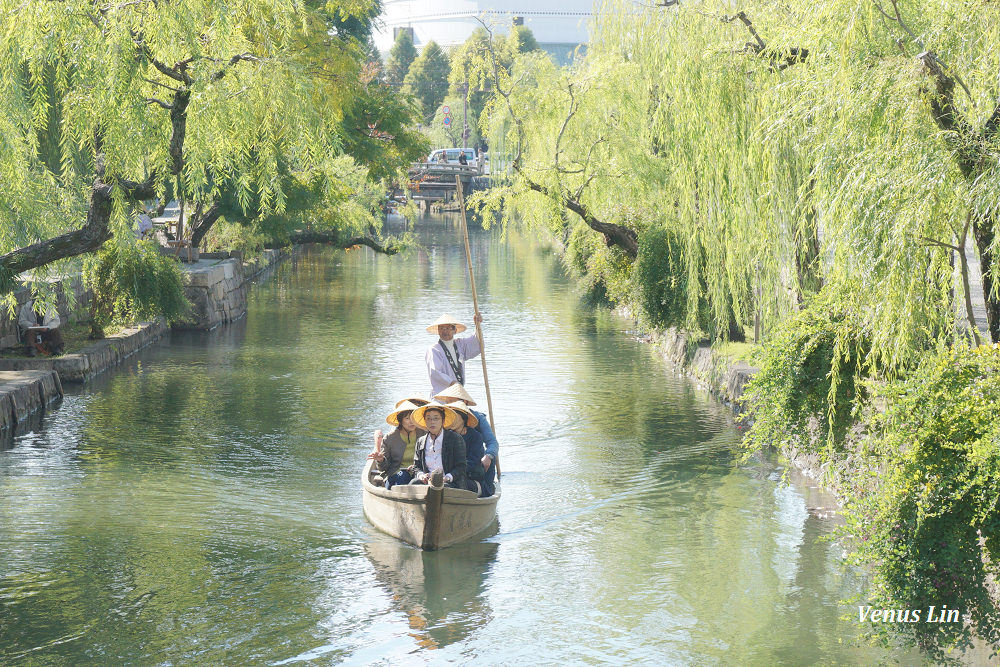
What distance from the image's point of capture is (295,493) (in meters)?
12.5

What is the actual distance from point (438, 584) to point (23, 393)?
26.7 ft

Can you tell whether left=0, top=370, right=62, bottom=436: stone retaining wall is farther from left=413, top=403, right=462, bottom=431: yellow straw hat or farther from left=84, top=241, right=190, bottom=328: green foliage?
left=413, top=403, right=462, bottom=431: yellow straw hat

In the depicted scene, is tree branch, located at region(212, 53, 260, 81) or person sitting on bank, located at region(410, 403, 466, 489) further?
tree branch, located at region(212, 53, 260, 81)

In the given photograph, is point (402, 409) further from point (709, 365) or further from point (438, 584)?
point (709, 365)

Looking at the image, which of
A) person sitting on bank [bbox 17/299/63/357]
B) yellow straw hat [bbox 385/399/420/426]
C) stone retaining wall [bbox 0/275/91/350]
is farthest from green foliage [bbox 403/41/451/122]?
yellow straw hat [bbox 385/399/420/426]

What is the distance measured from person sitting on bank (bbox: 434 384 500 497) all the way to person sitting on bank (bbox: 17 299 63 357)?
889 centimetres

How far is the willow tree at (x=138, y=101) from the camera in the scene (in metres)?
11.9

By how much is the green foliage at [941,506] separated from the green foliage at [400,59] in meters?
80.4

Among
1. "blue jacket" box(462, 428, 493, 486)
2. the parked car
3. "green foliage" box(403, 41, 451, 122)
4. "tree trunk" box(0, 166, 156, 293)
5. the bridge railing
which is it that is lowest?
"blue jacket" box(462, 428, 493, 486)

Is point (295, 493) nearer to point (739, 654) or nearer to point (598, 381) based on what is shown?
point (739, 654)

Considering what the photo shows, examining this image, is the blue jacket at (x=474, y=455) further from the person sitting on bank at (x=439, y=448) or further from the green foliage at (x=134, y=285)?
the green foliage at (x=134, y=285)

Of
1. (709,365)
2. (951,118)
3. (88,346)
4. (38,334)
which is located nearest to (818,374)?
(951,118)

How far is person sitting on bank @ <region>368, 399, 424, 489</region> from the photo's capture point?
11391 millimetres

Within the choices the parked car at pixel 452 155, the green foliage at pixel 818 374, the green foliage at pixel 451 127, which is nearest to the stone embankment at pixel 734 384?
the green foliage at pixel 818 374
